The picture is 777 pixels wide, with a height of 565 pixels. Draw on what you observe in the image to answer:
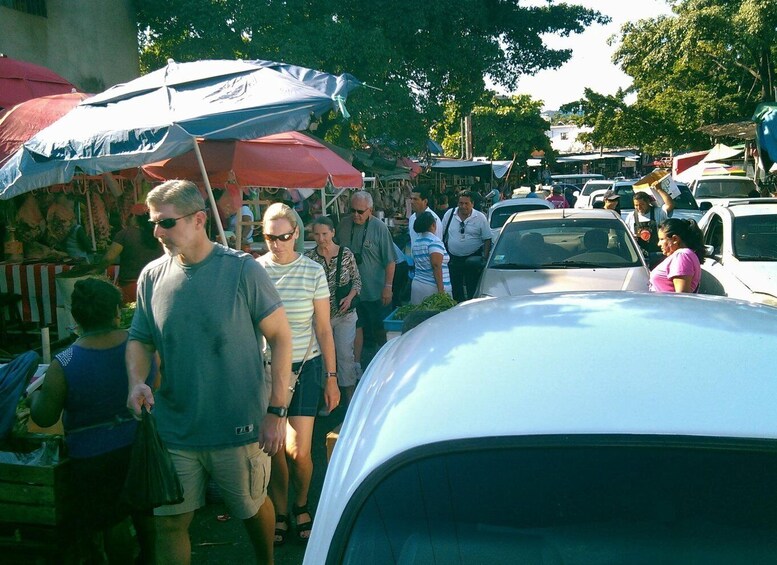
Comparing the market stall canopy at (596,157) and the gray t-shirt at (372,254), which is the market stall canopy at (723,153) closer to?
the market stall canopy at (596,157)

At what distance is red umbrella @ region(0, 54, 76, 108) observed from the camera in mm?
9324

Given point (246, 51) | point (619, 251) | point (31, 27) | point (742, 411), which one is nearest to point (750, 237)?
point (619, 251)

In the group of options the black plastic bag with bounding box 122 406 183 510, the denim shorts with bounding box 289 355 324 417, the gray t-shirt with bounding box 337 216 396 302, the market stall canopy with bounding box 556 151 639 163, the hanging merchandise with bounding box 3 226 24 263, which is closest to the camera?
the black plastic bag with bounding box 122 406 183 510

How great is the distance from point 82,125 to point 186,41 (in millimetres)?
10894

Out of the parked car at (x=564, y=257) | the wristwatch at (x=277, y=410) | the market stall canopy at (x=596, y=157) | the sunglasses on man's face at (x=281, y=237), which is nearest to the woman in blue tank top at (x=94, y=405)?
the wristwatch at (x=277, y=410)

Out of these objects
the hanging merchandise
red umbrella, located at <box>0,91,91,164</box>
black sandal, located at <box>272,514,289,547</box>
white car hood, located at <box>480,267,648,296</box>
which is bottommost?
black sandal, located at <box>272,514,289,547</box>

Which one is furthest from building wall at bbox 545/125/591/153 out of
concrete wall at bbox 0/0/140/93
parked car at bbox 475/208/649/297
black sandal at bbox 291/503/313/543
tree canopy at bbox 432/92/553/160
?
black sandal at bbox 291/503/313/543

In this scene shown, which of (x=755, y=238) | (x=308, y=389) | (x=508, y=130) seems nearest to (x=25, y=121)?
(x=308, y=389)

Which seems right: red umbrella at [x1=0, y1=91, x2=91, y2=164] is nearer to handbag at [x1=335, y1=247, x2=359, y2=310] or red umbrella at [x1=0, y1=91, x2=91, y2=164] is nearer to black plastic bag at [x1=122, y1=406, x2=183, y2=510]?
handbag at [x1=335, y1=247, x2=359, y2=310]

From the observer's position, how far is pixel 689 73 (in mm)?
32906

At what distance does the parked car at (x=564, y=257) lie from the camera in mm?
7195

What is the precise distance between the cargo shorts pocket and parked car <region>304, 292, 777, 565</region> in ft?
5.10

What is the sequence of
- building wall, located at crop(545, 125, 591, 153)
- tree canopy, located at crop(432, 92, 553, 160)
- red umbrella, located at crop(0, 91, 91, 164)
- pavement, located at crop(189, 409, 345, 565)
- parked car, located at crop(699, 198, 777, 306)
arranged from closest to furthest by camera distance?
pavement, located at crop(189, 409, 345, 565) → red umbrella, located at crop(0, 91, 91, 164) → parked car, located at crop(699, 198, 777, 306) → tree canopy, located at crop(432, 92, 553, 160) → building wall, located at crop(545, 125, 591, 153)

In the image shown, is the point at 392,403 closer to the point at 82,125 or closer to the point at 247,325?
the point at 247,325
